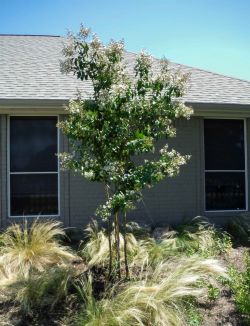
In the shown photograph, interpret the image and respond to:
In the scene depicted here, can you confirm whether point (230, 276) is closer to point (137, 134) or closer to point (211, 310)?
point (211, 310)

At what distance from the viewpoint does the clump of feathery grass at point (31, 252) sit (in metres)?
7.72

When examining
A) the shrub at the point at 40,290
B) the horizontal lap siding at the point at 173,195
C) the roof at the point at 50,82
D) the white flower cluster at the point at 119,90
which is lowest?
the shrub at the point at 40,290

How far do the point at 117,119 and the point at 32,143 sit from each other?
4.12 metres

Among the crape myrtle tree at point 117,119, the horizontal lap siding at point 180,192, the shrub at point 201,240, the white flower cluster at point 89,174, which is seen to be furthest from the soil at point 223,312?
the horizontal lap siding at point 180,192


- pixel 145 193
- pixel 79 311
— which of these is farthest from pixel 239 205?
pixel 79 311

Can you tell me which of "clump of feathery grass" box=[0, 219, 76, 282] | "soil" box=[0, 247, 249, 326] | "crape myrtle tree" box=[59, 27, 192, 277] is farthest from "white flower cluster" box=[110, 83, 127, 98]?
"clump of feathery grass" box=[0, 219, 76, 282]

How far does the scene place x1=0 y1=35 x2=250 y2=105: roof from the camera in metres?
10.2

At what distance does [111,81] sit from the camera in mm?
6863

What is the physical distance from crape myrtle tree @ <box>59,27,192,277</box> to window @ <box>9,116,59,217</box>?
3.45 metres

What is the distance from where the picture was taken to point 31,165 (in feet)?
34.1

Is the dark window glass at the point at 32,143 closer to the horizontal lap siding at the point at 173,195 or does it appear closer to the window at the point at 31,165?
the window at the point at 31,165

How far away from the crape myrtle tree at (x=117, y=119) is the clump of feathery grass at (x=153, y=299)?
93 cm

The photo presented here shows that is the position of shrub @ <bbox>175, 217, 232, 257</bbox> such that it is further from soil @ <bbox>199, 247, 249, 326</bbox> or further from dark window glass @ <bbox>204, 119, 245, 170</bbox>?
dark window glass @ <bbox>204, 119, 245, 170</bbox>

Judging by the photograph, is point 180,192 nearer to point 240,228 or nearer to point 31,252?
point 240,228
